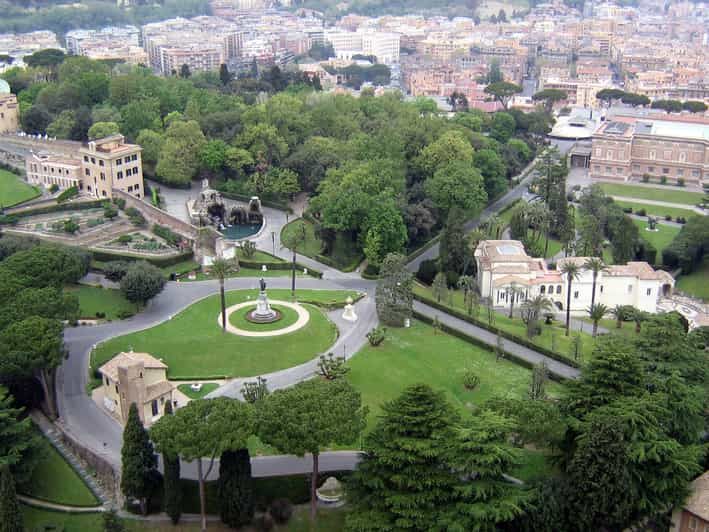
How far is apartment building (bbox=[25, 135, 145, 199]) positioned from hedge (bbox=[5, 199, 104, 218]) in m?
2.29

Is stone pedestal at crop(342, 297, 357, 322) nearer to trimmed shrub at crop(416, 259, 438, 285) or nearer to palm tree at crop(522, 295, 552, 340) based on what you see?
trimmed shrub at crop(416, 259, 438, 285)

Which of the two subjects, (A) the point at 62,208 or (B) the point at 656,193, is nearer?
(A) the point at 62,208

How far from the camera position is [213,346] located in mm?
59812

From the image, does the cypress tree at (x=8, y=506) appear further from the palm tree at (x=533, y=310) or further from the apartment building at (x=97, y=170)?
the apartment building at (x=97, y=170)

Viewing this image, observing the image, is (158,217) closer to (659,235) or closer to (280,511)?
(280,511)

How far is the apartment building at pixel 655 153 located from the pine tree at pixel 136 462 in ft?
274

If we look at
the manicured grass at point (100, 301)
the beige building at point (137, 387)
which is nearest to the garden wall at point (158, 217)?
the manicured grass at point (100, 301)

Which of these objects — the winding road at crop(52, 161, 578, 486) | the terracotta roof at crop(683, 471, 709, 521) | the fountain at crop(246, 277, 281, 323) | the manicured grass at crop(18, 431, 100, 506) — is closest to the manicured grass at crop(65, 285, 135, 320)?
the winding road at crop(52, 161, 578, 486)

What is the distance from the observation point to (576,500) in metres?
40.3

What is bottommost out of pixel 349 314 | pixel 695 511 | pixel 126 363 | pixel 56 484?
pixel 56 484

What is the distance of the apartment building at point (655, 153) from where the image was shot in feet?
352

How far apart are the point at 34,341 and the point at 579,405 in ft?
106

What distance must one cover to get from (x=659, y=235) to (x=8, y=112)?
270 ft

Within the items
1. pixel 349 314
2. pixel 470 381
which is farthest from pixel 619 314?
pixel 349 314
